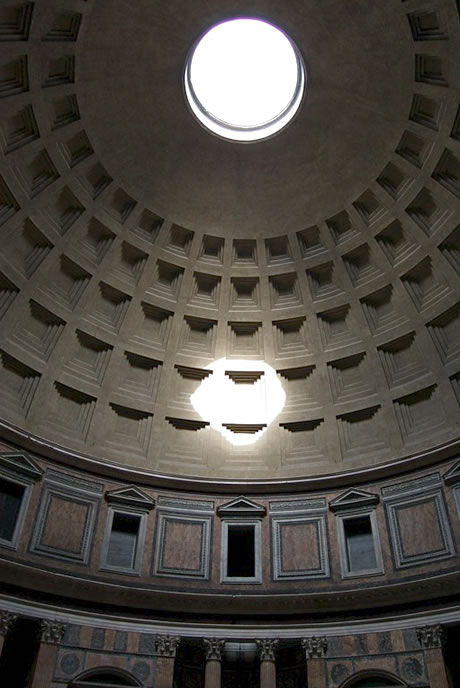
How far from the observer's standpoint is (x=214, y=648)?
1794 cm

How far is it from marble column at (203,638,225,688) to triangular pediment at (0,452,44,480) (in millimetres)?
7018

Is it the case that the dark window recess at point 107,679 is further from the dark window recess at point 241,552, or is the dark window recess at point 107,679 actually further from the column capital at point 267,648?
the dark window recess at point 241,552

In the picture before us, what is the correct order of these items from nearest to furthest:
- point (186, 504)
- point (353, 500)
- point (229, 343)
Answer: point (353, 500)
point (186, 504)
point (229, 343)

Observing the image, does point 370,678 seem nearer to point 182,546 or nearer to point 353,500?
point 353,500

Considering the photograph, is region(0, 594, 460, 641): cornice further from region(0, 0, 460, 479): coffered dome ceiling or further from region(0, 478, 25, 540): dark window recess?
region(0, 0, 460, 479): coffered dome ceiling

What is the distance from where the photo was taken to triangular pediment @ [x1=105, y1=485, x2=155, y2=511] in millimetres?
20203

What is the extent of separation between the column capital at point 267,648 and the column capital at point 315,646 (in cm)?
85

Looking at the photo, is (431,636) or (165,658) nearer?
(431,636)

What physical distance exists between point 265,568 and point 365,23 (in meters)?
16.8

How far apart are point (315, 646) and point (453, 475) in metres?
6.38

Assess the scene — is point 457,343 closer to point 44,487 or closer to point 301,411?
point 301,411

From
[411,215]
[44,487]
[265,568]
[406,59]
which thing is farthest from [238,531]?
[406,59]

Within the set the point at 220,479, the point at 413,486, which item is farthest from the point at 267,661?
the point at 413,486

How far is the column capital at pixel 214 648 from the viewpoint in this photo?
17828 millimetres
